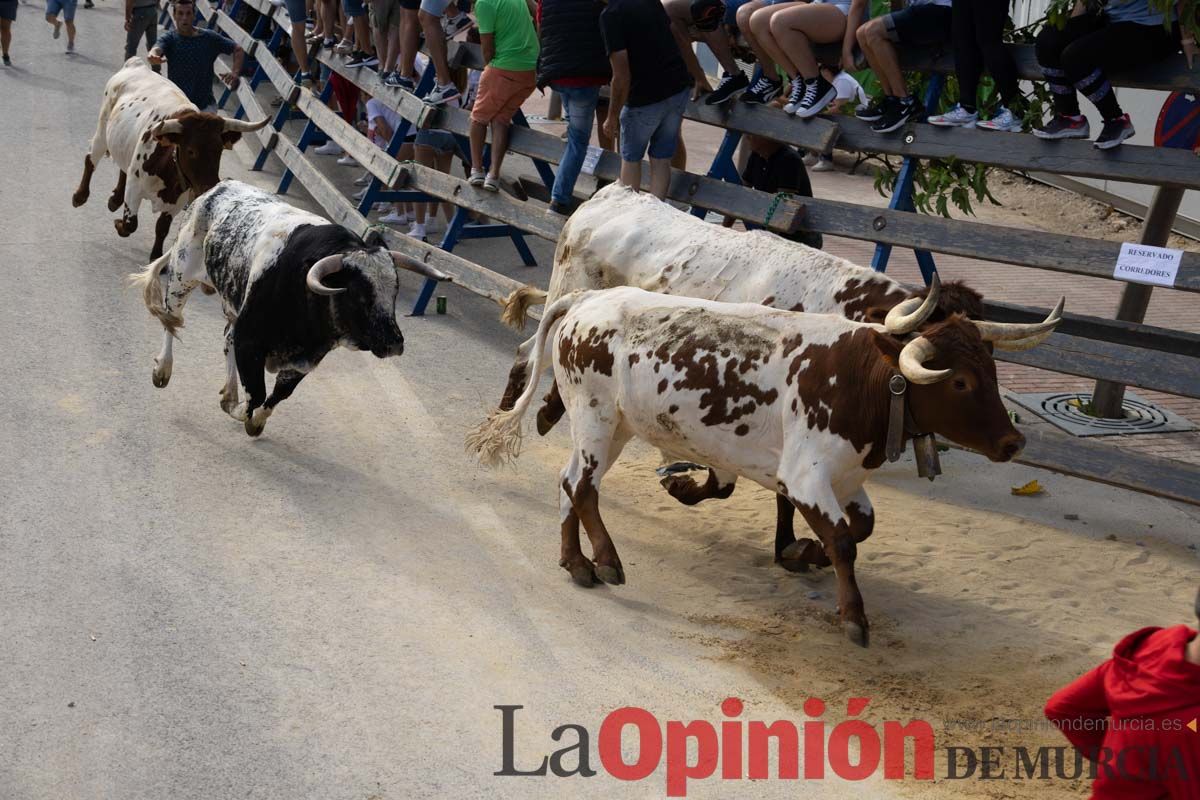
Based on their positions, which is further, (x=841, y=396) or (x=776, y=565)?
(x=776, y=565)

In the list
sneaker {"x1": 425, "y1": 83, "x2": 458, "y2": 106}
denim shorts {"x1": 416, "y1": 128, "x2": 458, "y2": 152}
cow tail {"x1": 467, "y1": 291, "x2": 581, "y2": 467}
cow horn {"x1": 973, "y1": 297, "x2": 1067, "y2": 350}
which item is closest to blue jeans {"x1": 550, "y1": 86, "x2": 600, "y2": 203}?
sneaker {"x1": 425, "y1": 83, "x2": 458, "y2": 106}

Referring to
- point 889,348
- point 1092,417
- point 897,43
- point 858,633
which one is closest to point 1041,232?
point 897,43

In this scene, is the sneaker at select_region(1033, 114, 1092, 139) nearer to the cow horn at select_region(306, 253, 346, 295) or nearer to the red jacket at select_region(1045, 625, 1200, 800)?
the cow horn at select_region(306, 253, 346, 295)

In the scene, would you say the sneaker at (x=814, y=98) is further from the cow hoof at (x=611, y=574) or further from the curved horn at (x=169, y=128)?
the curved horn at (x=169, y=128)

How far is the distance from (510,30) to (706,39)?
68.3 inches

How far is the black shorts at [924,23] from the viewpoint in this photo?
320 inches

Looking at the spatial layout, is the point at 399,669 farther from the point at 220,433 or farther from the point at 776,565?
the point at 220,433

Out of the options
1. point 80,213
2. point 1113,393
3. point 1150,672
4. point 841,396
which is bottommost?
point 80,213

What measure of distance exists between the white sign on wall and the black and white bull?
13.0 feet

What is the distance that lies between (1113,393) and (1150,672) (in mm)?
6255

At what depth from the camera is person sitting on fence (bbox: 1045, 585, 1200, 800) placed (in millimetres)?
3104

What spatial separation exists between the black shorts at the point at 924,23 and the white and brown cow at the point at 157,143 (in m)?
5.45

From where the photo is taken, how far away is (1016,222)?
15.1m

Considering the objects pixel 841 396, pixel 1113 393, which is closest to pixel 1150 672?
pixel 841 396
